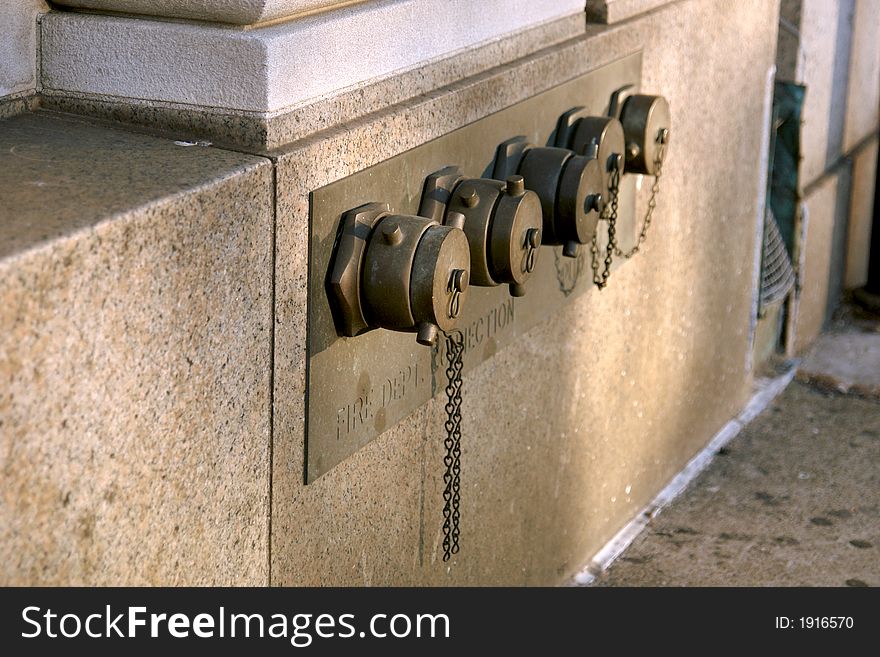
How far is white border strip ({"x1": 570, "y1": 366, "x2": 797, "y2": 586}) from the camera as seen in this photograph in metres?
4.59

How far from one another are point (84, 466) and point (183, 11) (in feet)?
3.12

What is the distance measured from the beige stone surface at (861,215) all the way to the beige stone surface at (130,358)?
594 cm

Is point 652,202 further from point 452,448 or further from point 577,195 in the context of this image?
point 452,448

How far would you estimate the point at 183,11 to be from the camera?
2.60 m

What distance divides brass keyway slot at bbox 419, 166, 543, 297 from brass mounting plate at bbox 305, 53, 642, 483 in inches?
2.1

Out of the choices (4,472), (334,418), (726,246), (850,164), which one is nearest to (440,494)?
(334,418)

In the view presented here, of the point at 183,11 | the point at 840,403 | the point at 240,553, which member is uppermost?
the point at 183,11

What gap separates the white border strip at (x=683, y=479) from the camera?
4594 millimetres

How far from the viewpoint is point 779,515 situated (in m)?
4.95

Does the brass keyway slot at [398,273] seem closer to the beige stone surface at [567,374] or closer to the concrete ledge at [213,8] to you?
the beige stone surface at [567,374]

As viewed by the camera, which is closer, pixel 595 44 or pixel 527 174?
pixel 527 174

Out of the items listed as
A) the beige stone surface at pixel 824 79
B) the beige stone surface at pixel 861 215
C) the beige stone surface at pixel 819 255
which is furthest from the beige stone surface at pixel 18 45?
the beige stone surface at pixel 861 215
